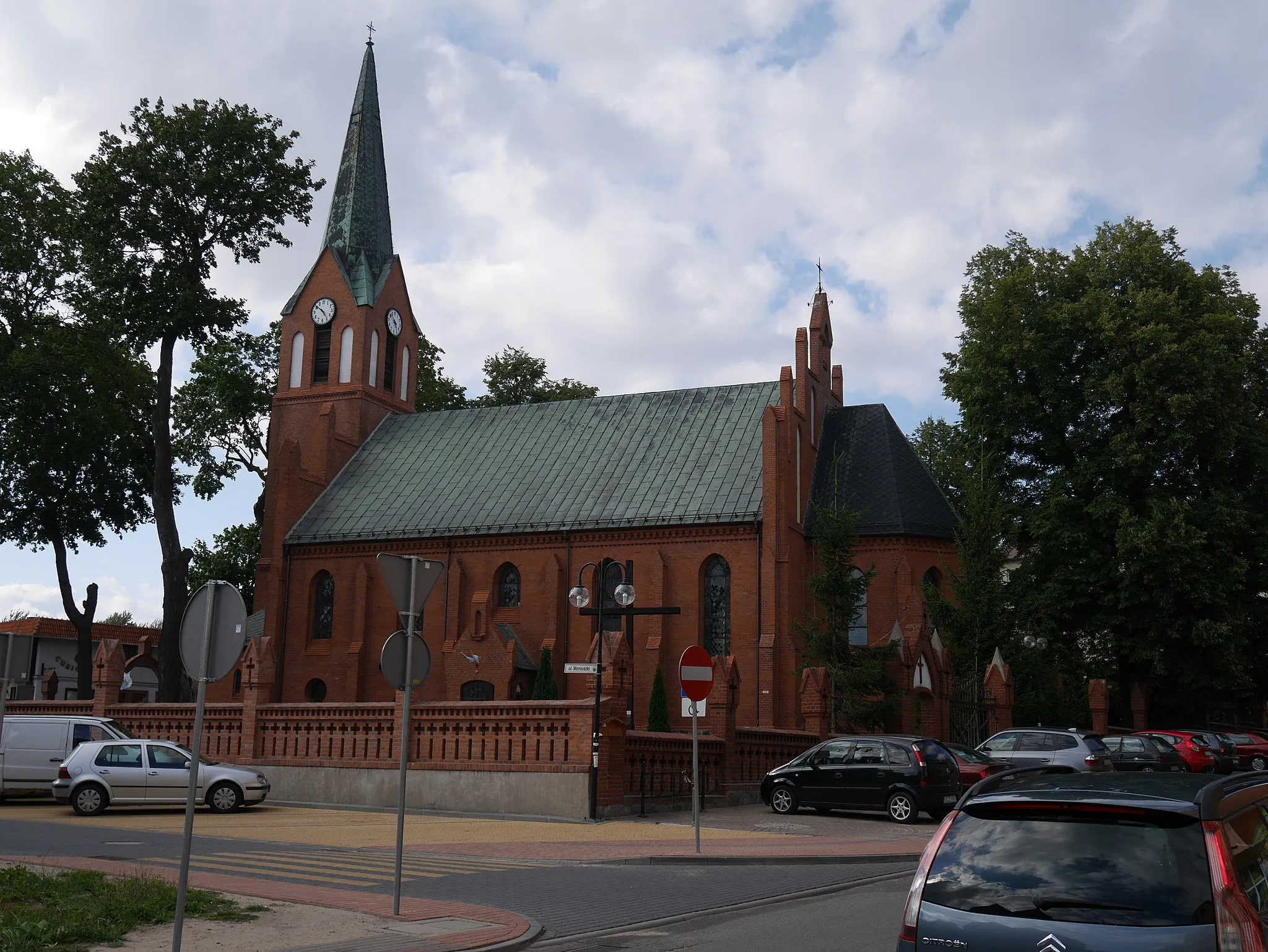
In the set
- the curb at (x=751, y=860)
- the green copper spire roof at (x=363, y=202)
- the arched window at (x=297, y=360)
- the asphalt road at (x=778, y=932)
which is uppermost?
the green copper spire roof at (x=363, y=202)

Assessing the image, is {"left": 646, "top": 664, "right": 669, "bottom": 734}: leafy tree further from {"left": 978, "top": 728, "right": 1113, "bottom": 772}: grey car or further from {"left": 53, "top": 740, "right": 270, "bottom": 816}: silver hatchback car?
{"left": 53, "top": 740, "right": 270, "bottom": 816}: silver hatchback car

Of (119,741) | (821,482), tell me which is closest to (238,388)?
A: (821,482)

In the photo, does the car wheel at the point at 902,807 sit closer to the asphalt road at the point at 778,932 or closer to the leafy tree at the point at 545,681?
the asphalt road at the point at 778,932

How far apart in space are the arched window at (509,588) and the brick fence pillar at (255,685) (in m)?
11.6

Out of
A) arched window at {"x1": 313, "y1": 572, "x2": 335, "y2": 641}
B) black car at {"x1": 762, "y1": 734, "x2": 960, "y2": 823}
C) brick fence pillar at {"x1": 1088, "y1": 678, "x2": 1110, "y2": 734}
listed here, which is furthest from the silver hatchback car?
brick fence pillar at {"x1": 1088, "y1": 678, "x2": 1110, "y2": 734}

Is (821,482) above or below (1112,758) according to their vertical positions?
above

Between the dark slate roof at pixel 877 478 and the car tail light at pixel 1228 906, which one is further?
the dark slate roof at pixel 877 478

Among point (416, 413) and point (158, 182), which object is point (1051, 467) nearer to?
point (416, 413)

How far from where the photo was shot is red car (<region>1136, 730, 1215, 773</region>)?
91.8 feet

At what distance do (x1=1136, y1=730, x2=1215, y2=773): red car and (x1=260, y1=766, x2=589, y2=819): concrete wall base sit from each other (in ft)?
47.5

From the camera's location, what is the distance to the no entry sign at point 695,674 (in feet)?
54.0

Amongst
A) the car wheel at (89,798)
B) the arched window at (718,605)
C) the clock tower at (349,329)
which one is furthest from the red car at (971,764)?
the clock tower at (349,329)

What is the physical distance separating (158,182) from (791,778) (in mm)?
25738

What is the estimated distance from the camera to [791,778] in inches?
869
